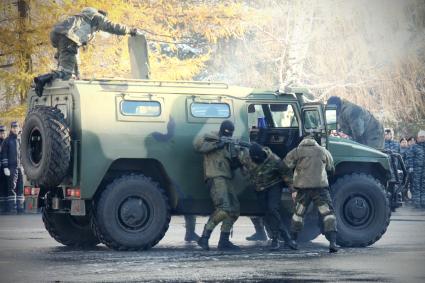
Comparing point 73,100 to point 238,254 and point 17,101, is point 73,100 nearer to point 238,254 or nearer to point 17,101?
point 238,254

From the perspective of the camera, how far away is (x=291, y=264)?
17641mm

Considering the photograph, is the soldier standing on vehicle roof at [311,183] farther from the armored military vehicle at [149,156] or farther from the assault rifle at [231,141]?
the armored military vehicle at [149,156]

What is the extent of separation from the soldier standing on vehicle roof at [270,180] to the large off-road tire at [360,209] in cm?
102

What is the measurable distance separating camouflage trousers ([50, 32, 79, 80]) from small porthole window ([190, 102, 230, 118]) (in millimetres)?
2188

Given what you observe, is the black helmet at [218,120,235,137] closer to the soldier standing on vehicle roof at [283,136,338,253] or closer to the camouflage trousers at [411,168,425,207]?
the soldier standing on vehicle roof at [283,136,338,253]

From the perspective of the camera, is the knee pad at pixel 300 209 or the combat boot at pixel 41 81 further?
the combat boot at pixel 41 81

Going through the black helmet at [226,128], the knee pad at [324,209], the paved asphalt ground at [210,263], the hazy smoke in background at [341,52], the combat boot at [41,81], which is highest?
the hazy smoke in background at [341,52]

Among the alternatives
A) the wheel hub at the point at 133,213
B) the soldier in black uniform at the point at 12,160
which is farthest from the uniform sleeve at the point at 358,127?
the soldier in black uniform at the point at 12,160

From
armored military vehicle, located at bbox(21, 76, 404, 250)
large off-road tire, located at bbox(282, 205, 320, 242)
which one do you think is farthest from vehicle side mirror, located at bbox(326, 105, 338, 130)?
large off-road tire, located at bbox(282, 205, 320, 242)

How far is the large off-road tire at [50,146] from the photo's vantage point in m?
19.0

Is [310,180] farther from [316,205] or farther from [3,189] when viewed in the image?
[3,189]

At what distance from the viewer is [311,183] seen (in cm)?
1958

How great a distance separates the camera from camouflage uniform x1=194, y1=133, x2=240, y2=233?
19.8 meters

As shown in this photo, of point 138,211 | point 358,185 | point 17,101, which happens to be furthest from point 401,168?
point 17,101
